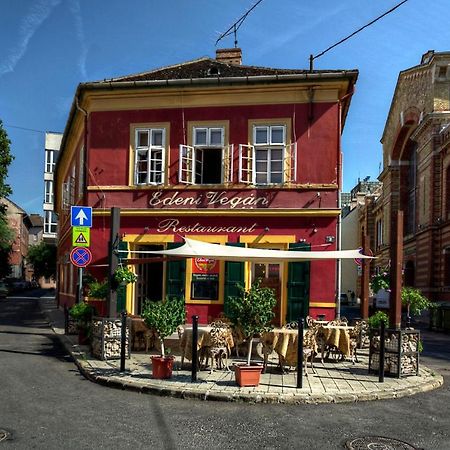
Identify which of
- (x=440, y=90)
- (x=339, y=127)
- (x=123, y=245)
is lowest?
(x=123, y=245)

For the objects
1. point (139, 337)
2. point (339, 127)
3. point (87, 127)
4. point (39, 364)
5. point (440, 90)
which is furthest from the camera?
point (440, 90)

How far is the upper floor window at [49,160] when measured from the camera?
141 ft

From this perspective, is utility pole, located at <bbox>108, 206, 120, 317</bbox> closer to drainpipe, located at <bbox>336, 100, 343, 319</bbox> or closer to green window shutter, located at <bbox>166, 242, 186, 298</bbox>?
green window shutter, located at <bbox>166, 242, 186, 298</bbox>

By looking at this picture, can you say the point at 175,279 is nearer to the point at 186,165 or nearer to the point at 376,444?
the point at 186,165

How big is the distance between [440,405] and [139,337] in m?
6.67

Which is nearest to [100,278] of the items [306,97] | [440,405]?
[306,97]

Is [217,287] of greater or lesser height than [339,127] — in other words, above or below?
below

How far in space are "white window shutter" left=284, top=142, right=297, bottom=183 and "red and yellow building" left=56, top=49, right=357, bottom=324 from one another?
3cm

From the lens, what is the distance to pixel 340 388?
8.36 m

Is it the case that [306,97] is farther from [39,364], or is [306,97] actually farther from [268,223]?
[39,364]

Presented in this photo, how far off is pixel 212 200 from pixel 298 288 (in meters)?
3.49

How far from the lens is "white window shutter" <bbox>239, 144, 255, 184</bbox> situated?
14.9 metres

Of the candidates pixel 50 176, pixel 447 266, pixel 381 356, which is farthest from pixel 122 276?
pixel 50 176

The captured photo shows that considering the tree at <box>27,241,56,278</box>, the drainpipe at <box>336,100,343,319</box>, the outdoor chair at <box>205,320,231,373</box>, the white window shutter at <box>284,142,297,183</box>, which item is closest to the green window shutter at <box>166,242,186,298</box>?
the white window shutter at <box>284,142,297,183</box>
